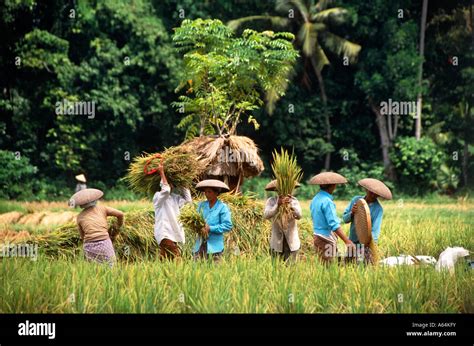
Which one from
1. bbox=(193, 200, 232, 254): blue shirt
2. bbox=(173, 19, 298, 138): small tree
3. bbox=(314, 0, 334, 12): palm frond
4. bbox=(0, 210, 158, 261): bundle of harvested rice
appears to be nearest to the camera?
bbox=(193, 200, 232, 254): blue shirt

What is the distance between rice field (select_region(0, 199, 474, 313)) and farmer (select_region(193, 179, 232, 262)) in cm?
23

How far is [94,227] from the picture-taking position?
7.21 metres

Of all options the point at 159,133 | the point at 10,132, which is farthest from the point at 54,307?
the point at 159,133

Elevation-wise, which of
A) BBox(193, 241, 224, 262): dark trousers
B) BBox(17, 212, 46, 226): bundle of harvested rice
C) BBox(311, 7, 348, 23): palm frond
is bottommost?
BBox(193, 241, 224, 262): dark trousers

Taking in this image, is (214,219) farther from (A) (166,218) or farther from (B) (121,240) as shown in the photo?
(B) (121,240)

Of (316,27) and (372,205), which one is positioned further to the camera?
(316,27)

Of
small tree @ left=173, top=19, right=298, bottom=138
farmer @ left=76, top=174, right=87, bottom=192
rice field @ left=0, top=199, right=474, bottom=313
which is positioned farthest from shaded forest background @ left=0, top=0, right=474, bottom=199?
rice field @ left=0, top=199, right=474, bottom=313

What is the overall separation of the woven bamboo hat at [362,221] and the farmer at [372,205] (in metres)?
0.06

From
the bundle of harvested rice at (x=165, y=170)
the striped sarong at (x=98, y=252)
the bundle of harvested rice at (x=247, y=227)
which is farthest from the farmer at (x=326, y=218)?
the bundle of harvested rice at (x=247, y=227)

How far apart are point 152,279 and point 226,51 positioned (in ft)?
28.1

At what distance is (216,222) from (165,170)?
1.37m

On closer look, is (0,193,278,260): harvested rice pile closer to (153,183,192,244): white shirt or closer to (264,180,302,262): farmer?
(153,183,192,244): white shirt

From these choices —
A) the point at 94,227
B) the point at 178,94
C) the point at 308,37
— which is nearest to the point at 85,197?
the point at 94,227

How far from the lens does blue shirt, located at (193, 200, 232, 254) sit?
7.31 meters
